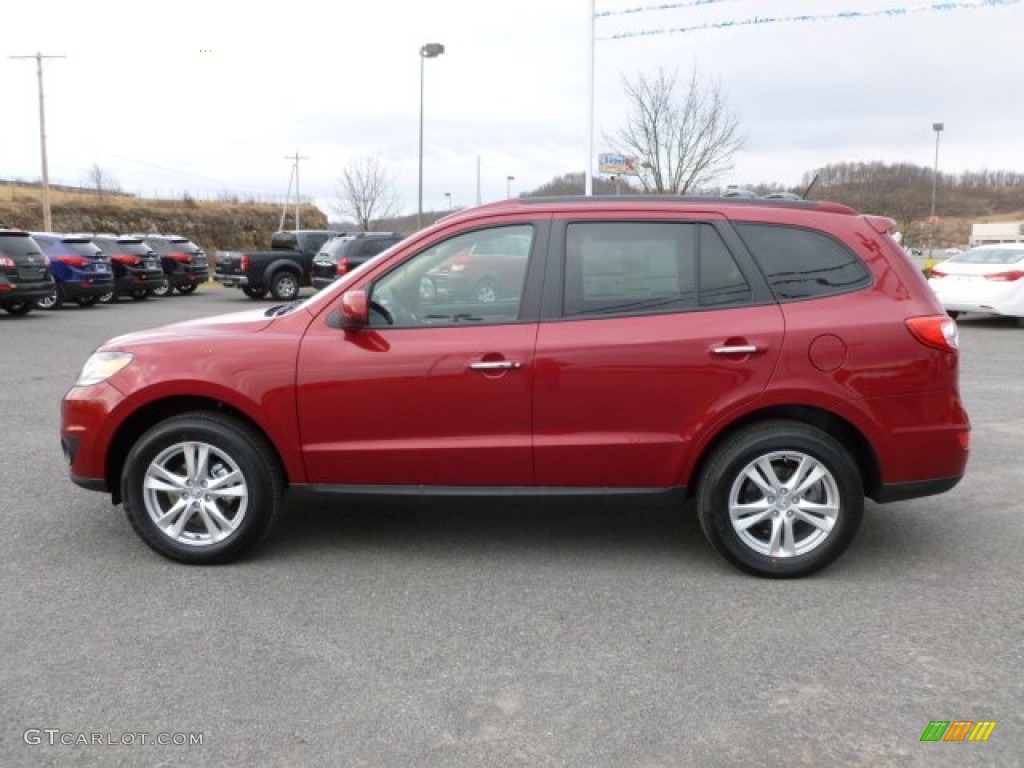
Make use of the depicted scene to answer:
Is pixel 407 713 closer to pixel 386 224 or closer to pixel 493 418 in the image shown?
pixel 493 418

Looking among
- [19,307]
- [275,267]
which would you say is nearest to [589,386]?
[19,307]

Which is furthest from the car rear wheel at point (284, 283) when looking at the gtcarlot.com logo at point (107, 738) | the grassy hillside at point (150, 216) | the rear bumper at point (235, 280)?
the grassy hillside at point (150, 216)

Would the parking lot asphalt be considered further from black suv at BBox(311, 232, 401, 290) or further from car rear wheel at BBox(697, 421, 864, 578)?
black suv at BBox(311, 232, 401, 290)

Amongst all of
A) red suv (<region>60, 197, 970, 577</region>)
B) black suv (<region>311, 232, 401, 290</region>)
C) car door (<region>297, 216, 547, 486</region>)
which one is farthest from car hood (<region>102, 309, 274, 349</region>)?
black suv (<region>311, 232, 401, 290</region>)

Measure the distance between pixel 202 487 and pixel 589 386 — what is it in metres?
1.91

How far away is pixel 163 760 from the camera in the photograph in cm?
278

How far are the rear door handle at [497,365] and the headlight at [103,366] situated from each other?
1711 mm

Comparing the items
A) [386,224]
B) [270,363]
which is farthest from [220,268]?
[386,224]

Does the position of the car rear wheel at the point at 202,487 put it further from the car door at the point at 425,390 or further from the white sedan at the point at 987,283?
the white sedan at the point at 987,283

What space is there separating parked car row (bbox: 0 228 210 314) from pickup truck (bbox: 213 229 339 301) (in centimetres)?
180

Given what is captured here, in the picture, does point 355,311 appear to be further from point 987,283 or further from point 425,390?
point 987,283

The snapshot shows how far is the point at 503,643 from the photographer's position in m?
3.60

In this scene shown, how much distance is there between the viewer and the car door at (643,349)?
4188 mm

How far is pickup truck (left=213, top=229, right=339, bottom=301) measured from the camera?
22.9 m
